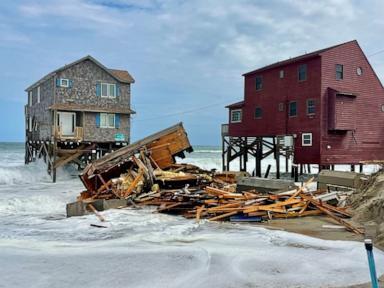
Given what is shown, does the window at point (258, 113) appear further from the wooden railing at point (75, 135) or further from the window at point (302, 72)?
the wooden railing at point (75, 135)

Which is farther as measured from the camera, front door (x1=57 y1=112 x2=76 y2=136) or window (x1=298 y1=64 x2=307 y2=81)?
front door (x1=57 y1=112 x2=76 y2=136)

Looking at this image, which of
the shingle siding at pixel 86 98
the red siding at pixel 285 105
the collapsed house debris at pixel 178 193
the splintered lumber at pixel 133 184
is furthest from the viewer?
the shingle siding at pixel 86 98

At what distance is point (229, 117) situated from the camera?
40094 mm

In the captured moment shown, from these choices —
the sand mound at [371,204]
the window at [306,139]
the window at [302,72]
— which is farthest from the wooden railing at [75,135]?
the sand mound at [371,204]

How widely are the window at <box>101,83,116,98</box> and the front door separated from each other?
312 centimetres

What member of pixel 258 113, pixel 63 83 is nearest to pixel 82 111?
pixel 63 83

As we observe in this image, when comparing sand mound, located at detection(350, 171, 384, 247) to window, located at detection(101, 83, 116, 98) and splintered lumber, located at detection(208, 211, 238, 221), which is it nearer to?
splintered lumber, located at detection(208, 211, 238, 221)

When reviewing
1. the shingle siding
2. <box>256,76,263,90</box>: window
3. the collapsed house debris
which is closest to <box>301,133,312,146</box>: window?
<box>256,76,263,90</box>: window

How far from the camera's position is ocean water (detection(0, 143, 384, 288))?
7.04 m

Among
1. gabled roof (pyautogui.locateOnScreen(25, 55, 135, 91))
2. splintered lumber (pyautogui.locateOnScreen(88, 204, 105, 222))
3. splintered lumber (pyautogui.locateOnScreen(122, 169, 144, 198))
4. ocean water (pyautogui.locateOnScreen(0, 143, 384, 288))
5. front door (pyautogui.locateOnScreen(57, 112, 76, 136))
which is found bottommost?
ocean water (pyautogui.locateOnScreen(0, 143, 384, 288))

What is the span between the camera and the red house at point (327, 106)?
30312 millimetres

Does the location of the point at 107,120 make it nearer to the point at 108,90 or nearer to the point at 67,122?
the point at 108,90

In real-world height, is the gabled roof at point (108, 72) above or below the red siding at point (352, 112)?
above

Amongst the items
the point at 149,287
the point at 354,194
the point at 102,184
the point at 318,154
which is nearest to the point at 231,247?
the point at 149,287
